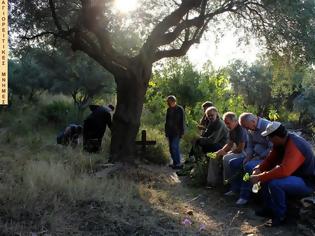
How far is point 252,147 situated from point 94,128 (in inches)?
215

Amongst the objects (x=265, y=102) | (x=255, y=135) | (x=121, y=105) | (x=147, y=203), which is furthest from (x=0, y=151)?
(x=265, y=102)

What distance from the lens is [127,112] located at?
40.2 ft

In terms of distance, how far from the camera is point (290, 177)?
706cm

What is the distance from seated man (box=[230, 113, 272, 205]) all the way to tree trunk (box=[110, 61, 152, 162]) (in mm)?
4149

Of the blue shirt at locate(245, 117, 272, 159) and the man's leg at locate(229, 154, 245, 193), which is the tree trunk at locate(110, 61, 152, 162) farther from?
the blue shirt at locate(245, 117, 272, 159)

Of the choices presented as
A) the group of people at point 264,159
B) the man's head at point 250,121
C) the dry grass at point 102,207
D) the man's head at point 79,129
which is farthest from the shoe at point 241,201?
the man's head at point 79,129

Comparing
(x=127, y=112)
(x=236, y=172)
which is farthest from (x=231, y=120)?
(x=127, y=112)

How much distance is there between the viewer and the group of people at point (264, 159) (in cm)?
689

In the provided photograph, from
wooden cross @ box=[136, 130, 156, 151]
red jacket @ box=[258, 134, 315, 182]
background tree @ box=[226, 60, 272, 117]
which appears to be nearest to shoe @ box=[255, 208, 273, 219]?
red jacket @ box=[258, 134, 315, 182]

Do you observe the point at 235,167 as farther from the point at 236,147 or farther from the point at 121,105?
the point at 121,105

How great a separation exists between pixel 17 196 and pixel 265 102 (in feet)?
127

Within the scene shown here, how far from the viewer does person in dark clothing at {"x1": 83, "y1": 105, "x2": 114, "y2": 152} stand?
12.9 meters

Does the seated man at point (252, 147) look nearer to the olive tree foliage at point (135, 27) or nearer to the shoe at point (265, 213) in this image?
the shoe at point (265, 213)

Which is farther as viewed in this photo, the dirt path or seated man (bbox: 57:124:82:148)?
seated man (bbox: 57:124:82:148)
